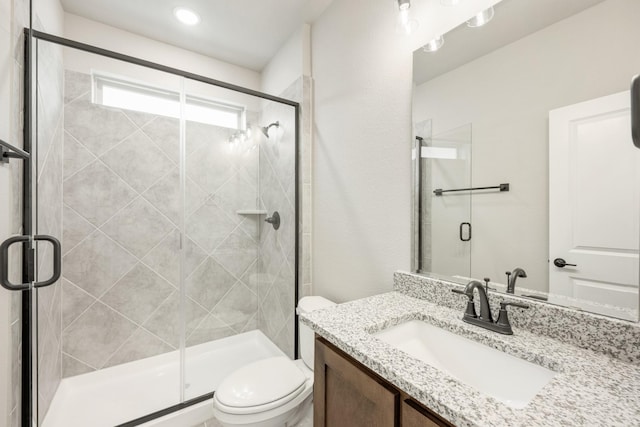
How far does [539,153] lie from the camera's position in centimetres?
85

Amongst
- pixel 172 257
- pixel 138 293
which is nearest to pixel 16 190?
pixel 172 257

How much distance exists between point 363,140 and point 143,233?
167 centimetres

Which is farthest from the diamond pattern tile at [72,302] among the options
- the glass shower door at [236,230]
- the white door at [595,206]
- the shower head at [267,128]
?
the white door at [595,206]

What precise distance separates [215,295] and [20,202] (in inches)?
46.2

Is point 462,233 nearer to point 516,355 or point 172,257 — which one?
point 516,355

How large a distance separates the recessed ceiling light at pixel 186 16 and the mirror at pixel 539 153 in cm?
160

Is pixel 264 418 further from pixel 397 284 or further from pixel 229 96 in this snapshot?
pixel 229 96

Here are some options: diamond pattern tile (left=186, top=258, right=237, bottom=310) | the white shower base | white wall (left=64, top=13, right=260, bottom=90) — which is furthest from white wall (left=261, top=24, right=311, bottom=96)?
the white shower base

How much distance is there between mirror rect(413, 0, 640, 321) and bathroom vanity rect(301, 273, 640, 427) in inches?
3.4

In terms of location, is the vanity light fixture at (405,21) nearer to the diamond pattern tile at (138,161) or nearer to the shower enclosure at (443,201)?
the shower enclosure at (443,201)

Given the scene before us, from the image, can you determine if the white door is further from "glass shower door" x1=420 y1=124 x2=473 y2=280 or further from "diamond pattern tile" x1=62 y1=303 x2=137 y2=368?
"diamond pattern tile" x1=62 y1=303 x2=137 y2=368

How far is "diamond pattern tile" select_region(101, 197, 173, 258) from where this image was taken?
185 centimetres

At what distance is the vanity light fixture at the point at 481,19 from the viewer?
0.94 meters

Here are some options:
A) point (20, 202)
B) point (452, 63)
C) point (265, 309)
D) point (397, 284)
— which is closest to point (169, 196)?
point (20, 202)
